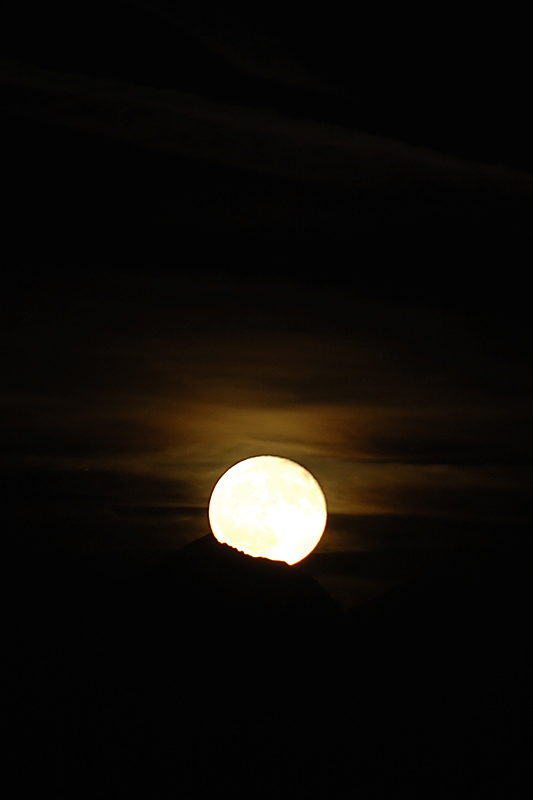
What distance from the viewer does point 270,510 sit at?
190cm

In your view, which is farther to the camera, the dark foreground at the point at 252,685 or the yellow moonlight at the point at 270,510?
the yellow moonlight at the point at 270,510

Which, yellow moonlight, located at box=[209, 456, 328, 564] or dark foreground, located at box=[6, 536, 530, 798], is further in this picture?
yellow moonlight, located at box=[209, 456, 328, 564]

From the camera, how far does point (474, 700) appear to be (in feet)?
5.65

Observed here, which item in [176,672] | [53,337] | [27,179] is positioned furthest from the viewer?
[53,337]

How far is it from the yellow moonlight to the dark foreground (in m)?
0.10

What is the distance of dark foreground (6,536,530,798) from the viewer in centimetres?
150

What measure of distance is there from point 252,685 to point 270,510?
19.2 inches

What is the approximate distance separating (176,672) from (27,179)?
1559mm

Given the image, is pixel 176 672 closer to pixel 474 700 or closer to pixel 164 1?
pixel 474 700

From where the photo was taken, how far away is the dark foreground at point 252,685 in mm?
1505

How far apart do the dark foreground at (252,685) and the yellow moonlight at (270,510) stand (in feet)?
0.33

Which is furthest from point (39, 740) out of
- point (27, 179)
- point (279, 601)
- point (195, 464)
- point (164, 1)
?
point (164, 1)

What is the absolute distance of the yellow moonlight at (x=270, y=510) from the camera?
1.90m

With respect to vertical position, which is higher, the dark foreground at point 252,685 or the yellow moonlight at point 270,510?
the yellow moonlight at point 270,510
